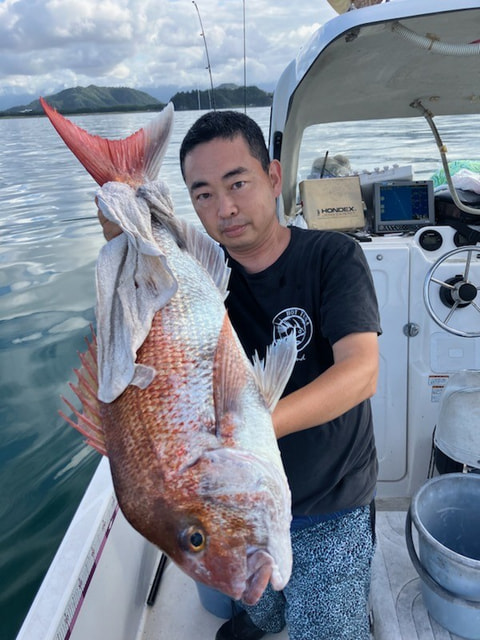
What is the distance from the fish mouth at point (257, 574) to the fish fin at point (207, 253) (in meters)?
0.75

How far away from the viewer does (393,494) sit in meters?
3.39

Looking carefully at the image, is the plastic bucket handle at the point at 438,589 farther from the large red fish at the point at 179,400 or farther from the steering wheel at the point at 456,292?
the large red fish at the point at 179,400

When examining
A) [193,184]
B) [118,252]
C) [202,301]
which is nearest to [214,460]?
[202,301]

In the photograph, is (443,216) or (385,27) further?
(443,216)

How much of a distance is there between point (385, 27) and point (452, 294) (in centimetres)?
146

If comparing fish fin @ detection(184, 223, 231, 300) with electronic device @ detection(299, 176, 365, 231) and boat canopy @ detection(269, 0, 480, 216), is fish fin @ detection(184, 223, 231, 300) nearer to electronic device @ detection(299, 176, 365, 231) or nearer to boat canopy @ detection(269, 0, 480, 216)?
boat canopy @ detection(269, 0, 480, 216)

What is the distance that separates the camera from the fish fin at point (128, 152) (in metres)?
1.48

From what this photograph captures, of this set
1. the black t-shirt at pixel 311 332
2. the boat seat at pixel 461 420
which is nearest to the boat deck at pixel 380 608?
the boat seat at pixel 461 420

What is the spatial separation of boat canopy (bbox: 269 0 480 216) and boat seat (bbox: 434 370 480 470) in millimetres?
1648

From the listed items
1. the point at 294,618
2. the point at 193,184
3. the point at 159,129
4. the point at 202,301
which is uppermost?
the point at 159,129

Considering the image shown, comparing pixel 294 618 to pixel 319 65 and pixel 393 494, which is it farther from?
pixel 319 65

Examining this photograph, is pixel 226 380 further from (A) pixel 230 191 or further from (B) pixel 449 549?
(B) pixel 449 549

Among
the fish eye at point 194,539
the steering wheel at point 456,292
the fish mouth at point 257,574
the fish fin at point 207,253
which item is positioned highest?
the fish fin at point 207,253

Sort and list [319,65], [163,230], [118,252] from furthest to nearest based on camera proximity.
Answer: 1. [319,65]
2. [163,230]
3. [118,252]
